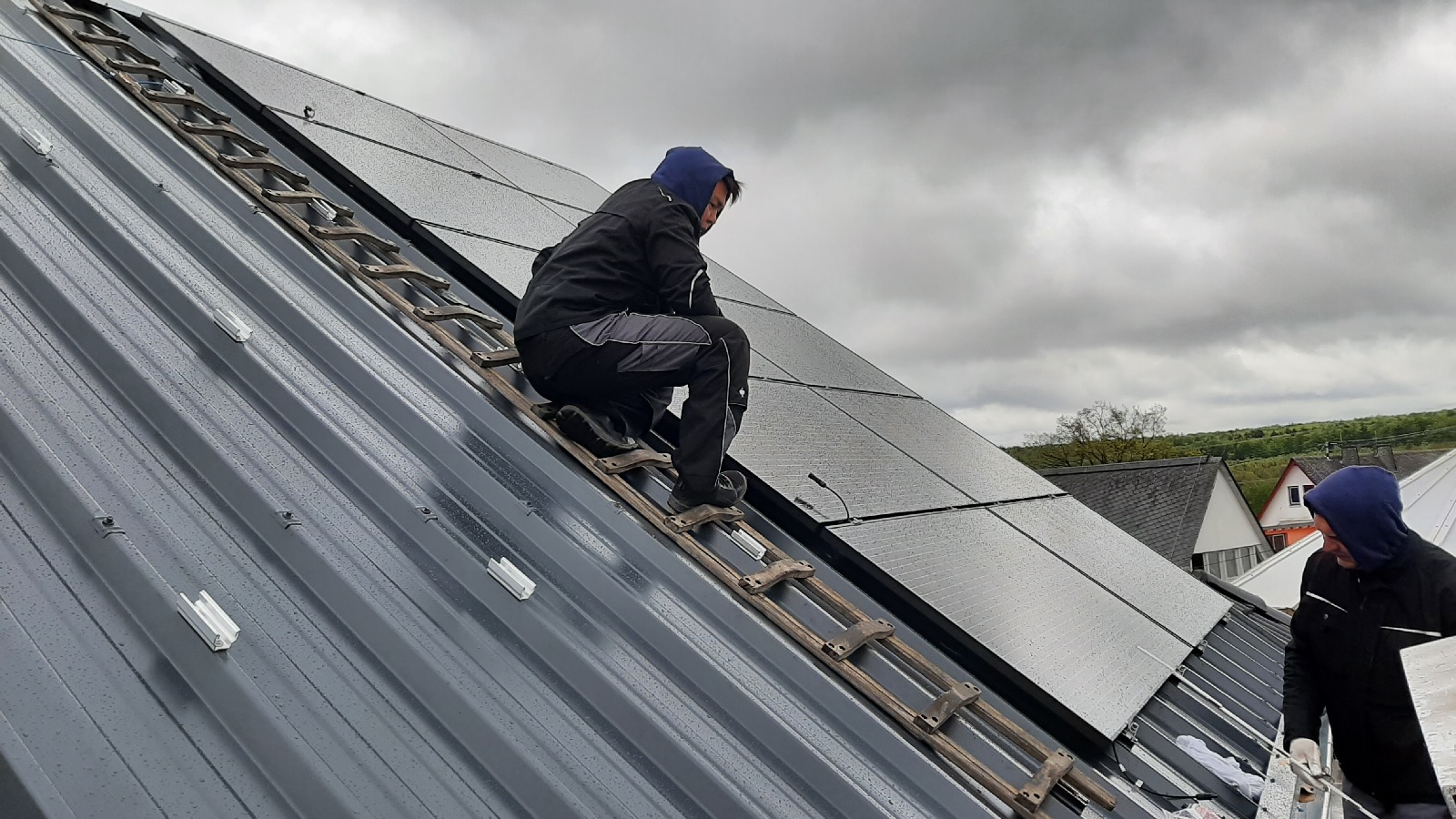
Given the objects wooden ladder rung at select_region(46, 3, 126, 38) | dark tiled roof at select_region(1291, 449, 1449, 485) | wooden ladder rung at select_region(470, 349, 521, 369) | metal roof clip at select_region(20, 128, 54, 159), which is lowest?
metal roof clip at select_region(20, 128, 54, 159)

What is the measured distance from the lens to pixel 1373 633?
3.68m

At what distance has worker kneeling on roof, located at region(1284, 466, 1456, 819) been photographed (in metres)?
3.56

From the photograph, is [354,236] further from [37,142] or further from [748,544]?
[748,544]

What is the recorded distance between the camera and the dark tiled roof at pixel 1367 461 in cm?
3994

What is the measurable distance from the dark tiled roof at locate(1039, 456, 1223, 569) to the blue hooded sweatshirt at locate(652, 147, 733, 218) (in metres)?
30.7

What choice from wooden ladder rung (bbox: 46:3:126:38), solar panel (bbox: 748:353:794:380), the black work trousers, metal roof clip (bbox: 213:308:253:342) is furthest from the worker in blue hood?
wooden ladder rung (bbox: 46:3:126:38)

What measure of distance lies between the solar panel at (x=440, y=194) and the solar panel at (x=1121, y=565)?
12.0ft

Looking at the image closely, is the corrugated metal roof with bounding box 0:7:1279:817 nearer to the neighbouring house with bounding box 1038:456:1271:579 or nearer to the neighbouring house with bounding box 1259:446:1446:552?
the neighbouring house with bounding box 1038:456:1271:579

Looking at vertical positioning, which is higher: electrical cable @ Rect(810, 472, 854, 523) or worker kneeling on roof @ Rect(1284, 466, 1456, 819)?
worker kneeling on roof @ Rect(1284, 466, 1456, 819)

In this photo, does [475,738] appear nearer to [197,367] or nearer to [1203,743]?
[197,367]

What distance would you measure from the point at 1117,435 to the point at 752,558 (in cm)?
7563

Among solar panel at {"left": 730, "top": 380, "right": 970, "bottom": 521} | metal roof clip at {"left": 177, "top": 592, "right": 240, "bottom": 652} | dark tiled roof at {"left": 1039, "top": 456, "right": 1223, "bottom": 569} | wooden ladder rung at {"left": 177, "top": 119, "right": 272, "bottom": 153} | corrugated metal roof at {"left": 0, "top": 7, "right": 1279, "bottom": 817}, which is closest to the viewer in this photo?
corrugated metal roof at {"left": 0, "top": 7, "right": 1279, "bottom": 817}

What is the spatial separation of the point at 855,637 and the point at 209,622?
207 cm

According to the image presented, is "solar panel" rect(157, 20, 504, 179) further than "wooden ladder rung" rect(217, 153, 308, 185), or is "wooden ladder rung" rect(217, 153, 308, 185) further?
"solar panel" rect(157, 20, 504, 179)
